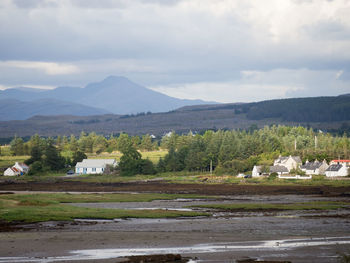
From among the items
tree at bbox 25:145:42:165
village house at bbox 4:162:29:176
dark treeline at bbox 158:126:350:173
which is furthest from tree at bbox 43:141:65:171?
dark treeline at bbox 158:126:350:173

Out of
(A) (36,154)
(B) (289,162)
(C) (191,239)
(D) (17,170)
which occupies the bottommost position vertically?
(D) (17,170)

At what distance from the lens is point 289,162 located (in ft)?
435

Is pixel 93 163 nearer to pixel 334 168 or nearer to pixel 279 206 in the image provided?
pixel 334 168

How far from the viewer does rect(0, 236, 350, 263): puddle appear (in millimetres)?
30266

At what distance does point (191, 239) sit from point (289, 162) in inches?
3935

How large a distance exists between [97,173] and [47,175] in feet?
42.2

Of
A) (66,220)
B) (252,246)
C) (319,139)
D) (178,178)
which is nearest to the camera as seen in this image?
(252,246)

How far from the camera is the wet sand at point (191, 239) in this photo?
31125 millimetres

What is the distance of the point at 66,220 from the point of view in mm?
45969

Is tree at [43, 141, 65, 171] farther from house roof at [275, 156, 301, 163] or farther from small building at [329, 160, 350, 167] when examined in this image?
small building at [329, 160, 350, 167]

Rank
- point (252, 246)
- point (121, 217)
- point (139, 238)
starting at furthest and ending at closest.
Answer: point (121, 217) → point (139, 238) → point (252, 246)

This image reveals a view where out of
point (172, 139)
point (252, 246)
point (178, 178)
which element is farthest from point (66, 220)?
point (172, 139)

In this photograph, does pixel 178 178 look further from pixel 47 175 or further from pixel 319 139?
pixel 319 139

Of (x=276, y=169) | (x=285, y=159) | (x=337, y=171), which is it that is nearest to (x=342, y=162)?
(x=337, y=171)
